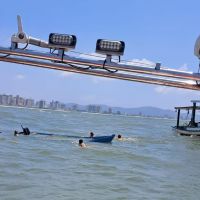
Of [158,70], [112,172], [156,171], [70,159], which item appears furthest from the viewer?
[70,159]

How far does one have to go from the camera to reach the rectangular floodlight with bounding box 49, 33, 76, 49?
772 centimetres

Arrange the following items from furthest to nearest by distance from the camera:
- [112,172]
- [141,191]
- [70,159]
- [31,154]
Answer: [31,154] → [70,159] → [112,172] → [141,191]

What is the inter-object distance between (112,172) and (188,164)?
9243 mm

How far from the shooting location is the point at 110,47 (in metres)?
7.66

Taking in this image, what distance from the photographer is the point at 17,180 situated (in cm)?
2212

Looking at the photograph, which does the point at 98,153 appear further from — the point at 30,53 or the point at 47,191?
the point at 30,53

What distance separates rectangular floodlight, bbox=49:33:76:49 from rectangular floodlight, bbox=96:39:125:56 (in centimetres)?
43

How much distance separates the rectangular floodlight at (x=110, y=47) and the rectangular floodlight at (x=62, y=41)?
0.43 meters

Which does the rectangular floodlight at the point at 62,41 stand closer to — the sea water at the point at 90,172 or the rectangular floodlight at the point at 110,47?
the rectangular floodlight at the point at 110,47

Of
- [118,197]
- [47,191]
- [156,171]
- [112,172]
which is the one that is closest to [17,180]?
[47,191]

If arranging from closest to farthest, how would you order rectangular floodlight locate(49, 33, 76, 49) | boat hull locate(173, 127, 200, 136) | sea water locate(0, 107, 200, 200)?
rectangular floodlight locate(49, 33, 76, 49)
sea water locate(0, 107, 200, 200)
boat hull locate(173, 127, 200, 136)

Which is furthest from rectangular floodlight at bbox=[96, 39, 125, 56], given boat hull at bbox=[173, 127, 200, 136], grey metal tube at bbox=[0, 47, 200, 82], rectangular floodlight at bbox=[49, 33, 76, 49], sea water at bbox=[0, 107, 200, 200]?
boat hull at bbox=[173, 127, 200, 136]

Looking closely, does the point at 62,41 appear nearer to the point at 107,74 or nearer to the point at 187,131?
the point at 107,74

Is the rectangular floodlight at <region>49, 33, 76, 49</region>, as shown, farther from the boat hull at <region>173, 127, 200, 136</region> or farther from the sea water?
the boat hull at <region>173, 127, 200, 136</region>
